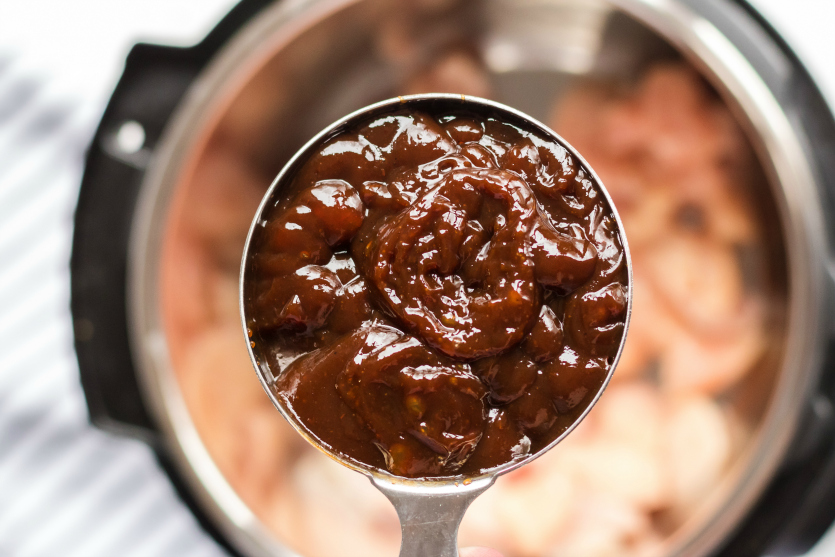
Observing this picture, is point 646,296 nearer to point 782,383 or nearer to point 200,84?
point 782,383

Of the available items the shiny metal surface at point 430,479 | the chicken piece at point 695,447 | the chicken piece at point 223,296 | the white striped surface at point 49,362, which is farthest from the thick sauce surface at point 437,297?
the white striped surface at point 49,362

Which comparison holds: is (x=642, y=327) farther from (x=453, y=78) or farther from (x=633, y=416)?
(x=453, y=78)

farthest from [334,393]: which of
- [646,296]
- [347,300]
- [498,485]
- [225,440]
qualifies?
[646,296]

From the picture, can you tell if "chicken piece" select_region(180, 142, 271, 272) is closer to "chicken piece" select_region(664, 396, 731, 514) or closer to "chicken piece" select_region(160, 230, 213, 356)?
"chicken piece" select_region(160, 230, 213, 356)

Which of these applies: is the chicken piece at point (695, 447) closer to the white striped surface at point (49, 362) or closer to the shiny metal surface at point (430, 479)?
the shiny metal surface at point (430, 479)

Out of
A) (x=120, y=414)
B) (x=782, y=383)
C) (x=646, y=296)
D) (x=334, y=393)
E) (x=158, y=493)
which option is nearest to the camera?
(x=334, y=393)

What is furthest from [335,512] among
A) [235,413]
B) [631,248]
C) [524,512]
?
[631,248]
